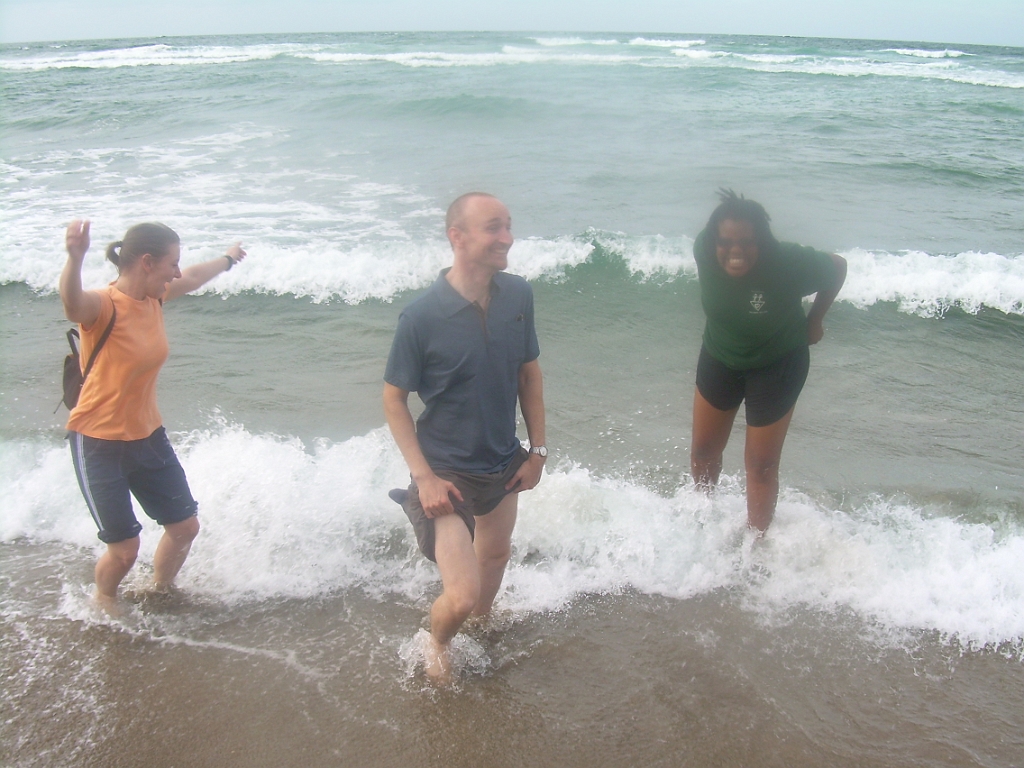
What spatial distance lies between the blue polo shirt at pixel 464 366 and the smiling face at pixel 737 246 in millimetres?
1060

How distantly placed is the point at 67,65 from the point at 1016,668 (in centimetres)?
4609

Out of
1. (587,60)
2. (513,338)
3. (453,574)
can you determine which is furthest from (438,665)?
(587,60)

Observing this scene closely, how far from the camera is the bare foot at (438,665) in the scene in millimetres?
3080

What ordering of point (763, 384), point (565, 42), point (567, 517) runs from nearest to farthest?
point (763, 384) < point (567, 517) < point (565, 42)

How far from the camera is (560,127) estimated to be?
63.1 feet

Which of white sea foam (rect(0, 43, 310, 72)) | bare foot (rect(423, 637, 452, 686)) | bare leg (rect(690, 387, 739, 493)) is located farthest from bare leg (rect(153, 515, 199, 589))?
white sea foam (rect(0, 43, 310, 72))

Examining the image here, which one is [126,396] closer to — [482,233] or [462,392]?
[462,392]

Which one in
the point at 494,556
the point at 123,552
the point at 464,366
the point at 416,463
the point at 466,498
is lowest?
the point at 123,552

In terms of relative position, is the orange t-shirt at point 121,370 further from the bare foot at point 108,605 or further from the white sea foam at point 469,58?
the white sea foam at point 469,58

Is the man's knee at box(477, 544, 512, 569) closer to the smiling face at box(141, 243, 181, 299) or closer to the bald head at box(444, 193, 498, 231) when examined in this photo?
the bald head at box(444, 193, 498, 231)

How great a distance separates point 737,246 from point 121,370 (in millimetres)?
2632

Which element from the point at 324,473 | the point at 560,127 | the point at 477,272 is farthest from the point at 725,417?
the point at 560,127

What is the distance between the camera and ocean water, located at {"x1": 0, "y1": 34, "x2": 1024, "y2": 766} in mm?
2986

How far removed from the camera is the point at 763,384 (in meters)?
3.66
